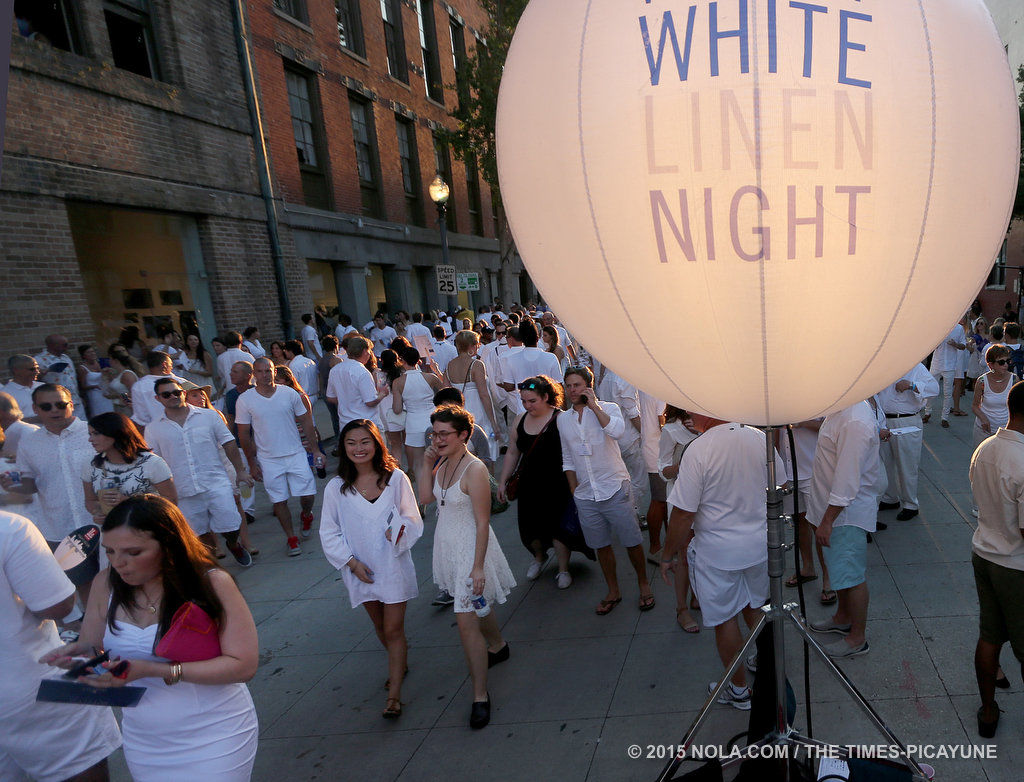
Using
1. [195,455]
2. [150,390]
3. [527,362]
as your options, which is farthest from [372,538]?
[150,390]

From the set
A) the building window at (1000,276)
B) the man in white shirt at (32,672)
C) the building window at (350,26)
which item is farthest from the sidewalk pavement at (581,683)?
the building window at (1000,276)

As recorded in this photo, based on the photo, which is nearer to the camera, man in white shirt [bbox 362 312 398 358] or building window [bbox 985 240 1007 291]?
man in white shirt [bbox 362 312 398 358]

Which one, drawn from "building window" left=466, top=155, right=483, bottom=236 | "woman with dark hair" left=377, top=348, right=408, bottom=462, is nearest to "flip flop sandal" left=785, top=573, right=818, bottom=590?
"woman with dark hair" left=377, top=348, right=408, bottom=462

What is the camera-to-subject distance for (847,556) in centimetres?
347

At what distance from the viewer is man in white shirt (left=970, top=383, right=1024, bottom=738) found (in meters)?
2.68

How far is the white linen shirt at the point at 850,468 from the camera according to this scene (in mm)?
3324

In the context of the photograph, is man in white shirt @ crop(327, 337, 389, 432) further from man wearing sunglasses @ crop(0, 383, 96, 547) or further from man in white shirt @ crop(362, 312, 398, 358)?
man in white shirt @ crop(362, 312, 398, 358)

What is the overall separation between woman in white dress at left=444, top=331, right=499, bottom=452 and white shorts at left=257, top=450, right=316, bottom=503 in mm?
1979

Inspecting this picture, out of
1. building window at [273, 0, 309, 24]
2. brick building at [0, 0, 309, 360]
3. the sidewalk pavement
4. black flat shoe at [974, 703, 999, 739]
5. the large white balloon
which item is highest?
building window at [273, 0, 309, 24]

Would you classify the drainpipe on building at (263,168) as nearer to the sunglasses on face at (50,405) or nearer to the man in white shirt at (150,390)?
the man in white shirt at (150,390)

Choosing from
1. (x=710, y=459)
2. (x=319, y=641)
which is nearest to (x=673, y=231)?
(x=710, y=459)

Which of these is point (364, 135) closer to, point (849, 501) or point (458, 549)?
point (458, 549)

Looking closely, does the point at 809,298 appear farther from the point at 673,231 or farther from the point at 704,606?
the point at 704,606

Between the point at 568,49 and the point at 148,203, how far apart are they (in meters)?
10.9
